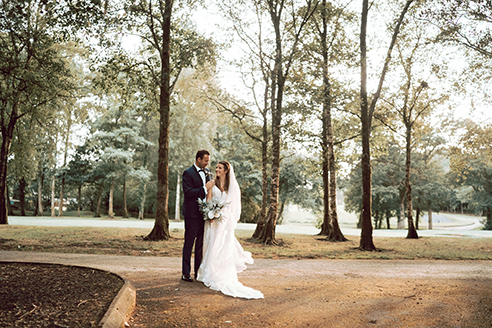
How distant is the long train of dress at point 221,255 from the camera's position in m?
6.44

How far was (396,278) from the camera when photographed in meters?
7.88

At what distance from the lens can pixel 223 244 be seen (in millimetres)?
6883

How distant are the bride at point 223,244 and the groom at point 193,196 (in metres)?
0.16

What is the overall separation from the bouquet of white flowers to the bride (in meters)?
0.10

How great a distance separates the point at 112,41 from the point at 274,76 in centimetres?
706

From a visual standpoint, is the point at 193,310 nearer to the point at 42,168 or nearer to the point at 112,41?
the point at 112,41

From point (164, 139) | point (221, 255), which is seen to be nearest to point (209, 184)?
point (221, 255)

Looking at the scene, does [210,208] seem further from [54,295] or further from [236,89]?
[236,89]

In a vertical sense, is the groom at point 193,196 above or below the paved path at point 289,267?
above

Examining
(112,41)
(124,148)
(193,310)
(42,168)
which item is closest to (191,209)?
(193,310)

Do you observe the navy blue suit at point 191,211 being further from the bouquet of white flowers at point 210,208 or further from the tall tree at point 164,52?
the tall tree at point 164,52

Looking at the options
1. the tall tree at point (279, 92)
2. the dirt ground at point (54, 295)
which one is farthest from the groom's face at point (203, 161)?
the tall tree at point (279, 92)

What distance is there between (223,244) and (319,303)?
6.94 ft

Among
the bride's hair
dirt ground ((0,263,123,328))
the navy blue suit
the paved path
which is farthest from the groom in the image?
dirt ground ((0,263,123,328))
